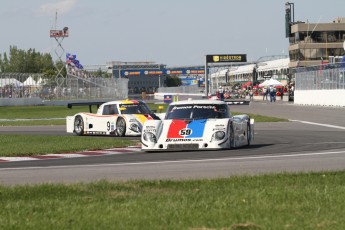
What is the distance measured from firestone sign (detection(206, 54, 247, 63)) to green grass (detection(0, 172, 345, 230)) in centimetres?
5392

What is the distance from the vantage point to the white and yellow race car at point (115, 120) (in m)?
27.7

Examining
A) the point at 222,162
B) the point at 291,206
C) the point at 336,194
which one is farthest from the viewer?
the point at 222,162

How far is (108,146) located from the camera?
2261 centimetres

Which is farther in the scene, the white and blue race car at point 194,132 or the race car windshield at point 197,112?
the race car windshield at point 197,112

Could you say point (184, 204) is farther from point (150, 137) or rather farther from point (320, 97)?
point (320, 97)

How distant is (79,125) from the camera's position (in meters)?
29.6

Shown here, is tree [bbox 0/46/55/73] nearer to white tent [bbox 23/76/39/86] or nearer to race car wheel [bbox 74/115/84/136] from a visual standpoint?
white tent [bbox 23/76/39/86]

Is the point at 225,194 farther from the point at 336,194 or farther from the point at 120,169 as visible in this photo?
the point at 120,169

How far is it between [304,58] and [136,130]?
312ft

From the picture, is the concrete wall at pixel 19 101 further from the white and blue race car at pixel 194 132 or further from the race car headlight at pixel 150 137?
the race car headlight at pixel 150 137

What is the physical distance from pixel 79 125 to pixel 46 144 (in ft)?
20.3

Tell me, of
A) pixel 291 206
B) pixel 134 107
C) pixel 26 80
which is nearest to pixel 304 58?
pixel 26 80

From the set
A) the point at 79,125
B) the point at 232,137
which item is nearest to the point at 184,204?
the point at 232,137

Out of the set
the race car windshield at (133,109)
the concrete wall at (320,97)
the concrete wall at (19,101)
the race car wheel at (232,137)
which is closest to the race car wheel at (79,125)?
the race car windshield at (133,109)
